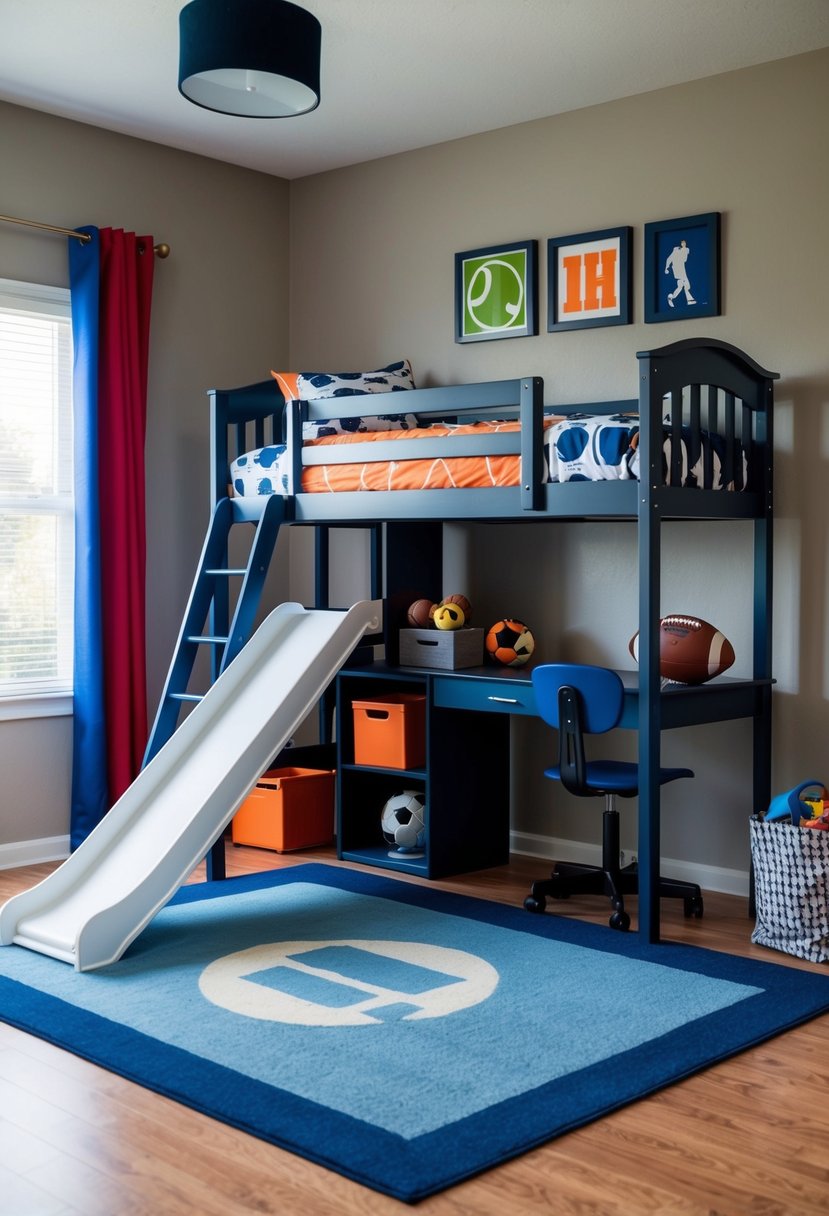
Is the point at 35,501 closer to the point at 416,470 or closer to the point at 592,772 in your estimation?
the point at 416,470

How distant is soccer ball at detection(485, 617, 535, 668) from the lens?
177 inches

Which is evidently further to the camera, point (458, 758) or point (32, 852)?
point (32, 852)

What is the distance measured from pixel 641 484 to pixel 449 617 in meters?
1.13

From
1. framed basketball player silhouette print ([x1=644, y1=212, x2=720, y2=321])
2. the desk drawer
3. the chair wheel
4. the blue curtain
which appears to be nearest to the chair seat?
the desk drawer

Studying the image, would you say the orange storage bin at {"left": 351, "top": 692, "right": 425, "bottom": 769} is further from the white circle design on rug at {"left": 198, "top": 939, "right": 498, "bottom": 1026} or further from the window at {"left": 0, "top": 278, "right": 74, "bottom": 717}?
the window at {"left": 0, "top": 278, "right": 74, "bottom": 717}

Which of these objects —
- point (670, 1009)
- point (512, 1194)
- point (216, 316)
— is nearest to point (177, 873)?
point (670, 1009)

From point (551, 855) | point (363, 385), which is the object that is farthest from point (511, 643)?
point (363, 385)

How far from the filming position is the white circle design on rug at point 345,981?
9.93 feet

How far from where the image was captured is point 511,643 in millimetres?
4484

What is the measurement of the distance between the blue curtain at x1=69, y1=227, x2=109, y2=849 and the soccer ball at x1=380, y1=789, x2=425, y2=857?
3.59 feet

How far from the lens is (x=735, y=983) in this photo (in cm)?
327

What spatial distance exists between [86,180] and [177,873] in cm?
277

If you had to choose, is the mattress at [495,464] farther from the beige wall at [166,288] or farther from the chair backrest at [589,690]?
the beige wall at [166,288]

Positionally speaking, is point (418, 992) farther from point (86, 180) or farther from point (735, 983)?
point (86, 180)
